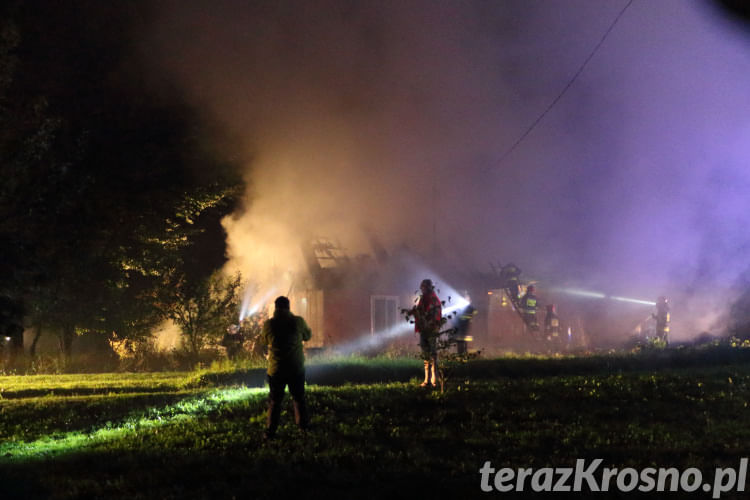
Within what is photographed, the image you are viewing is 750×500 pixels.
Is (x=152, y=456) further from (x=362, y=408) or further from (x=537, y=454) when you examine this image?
(x=537, y=454)

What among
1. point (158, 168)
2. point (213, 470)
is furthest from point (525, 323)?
point (213, 470)

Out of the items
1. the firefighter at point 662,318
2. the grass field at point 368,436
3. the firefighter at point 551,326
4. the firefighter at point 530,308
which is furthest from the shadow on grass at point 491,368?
the firefighter at point 551,326

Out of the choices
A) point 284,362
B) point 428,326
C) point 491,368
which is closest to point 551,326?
point 491,368

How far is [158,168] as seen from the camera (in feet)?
83.3

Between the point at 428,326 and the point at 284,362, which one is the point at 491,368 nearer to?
the point at 428,326

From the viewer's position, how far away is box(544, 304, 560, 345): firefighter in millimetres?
25172

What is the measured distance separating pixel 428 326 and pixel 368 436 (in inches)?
135

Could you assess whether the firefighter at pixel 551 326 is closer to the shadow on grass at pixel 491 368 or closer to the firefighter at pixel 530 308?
the firefighter at pixel 530 308

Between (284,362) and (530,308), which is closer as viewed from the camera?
(284,362)

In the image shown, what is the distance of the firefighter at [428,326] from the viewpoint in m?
10.9

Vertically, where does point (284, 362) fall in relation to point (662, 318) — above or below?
below

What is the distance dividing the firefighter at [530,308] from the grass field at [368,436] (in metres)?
10.9

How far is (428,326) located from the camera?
10922 millimetres

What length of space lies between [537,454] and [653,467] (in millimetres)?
1177
